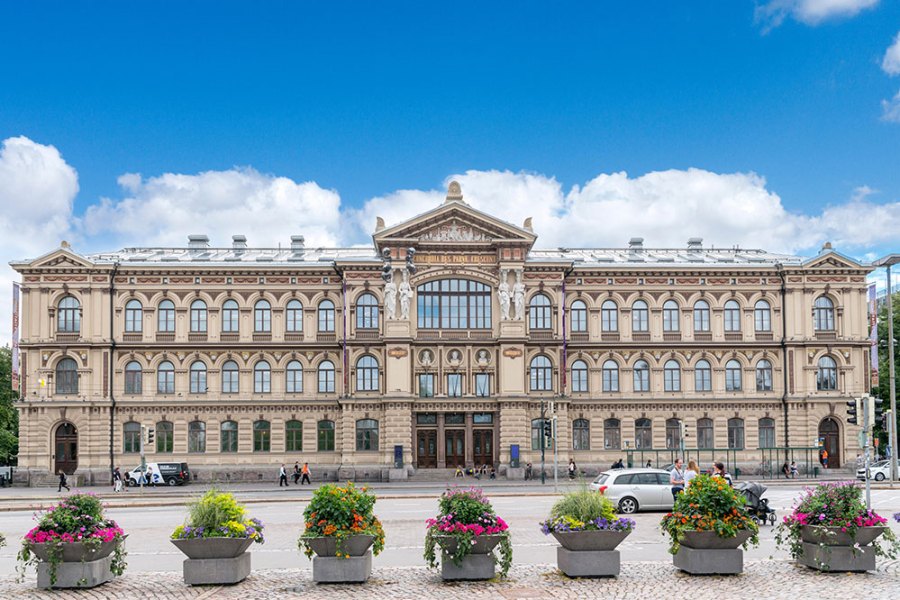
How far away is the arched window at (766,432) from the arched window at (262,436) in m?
31.8

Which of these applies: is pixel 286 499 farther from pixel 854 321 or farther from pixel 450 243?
pixel 854 321

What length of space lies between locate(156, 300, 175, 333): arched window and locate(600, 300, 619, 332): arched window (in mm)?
27720

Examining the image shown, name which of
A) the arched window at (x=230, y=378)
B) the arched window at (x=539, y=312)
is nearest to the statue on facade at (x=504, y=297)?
the arched window at (x=539, y=312)

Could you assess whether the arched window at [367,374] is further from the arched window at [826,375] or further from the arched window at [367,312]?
the arched window at [826,375]

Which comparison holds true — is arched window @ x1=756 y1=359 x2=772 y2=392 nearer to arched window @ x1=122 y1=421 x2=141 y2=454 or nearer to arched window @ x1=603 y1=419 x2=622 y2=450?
arched window @ x1=603 y1=419 x2=622 y2=450

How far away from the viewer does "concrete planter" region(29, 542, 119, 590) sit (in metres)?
18.5

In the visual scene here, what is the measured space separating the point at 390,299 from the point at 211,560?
1789 inches

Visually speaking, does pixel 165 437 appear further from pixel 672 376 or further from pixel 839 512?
pixel 839 512

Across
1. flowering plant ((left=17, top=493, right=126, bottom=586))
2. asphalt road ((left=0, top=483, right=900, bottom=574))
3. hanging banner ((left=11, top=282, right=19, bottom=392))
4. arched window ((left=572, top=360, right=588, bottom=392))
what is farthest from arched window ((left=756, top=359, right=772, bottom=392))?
flowering plant ((left=17, top=493, right=126, bottom=586))

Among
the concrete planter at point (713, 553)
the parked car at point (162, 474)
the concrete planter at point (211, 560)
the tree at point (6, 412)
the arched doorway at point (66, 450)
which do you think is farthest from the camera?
the tree at point (6, 412)

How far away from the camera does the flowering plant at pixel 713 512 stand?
1916 centimetres

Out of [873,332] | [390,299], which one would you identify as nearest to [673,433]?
[873,332]

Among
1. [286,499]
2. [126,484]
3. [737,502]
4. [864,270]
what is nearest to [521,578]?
[737,502]

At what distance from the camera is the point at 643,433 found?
218ft
